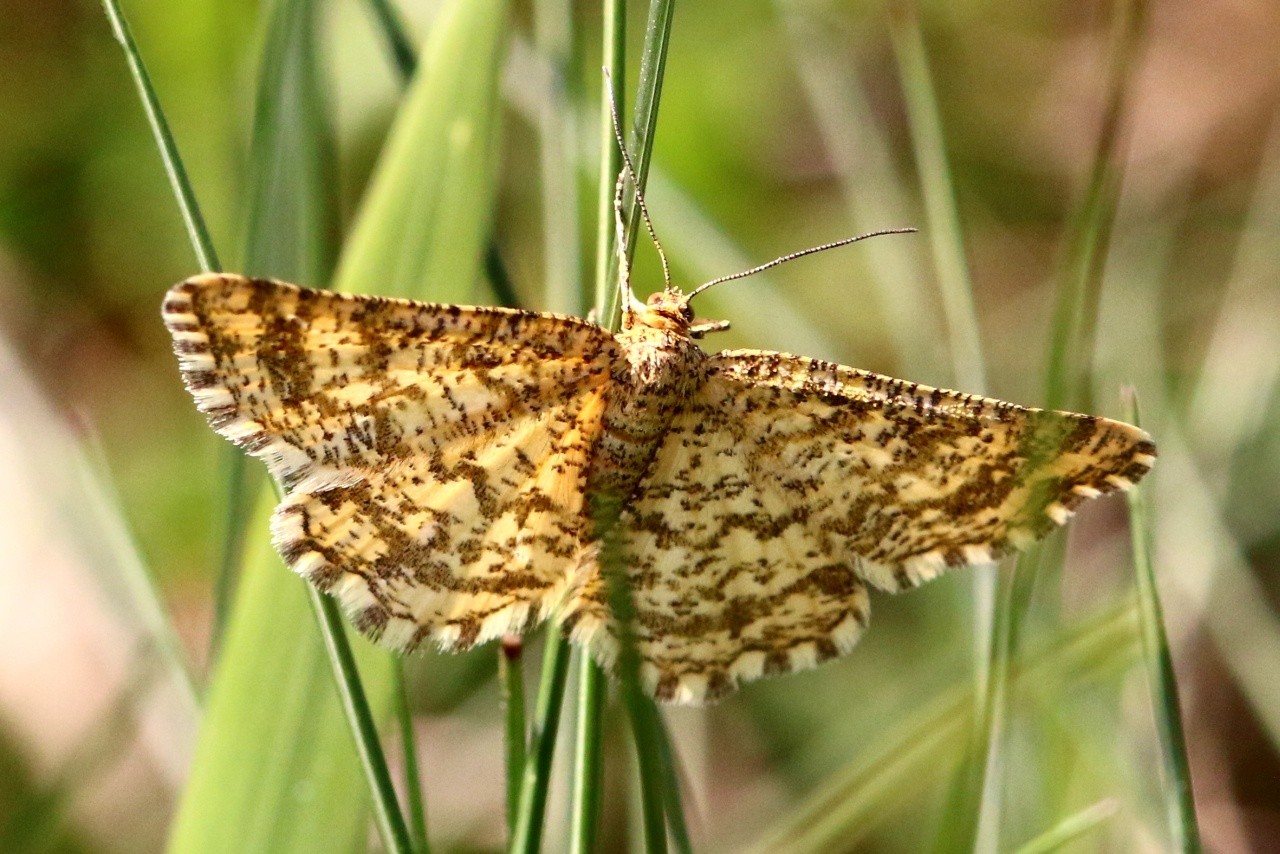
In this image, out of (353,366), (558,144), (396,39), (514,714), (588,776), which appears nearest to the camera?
(588,776)

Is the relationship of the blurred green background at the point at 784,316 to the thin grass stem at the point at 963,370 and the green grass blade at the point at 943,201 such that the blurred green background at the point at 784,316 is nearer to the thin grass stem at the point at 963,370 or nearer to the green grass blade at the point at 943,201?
the thin grass stem at the point at 963,370

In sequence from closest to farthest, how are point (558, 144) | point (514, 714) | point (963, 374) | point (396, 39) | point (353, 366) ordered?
point (514, 714) → point (353, 366) → point (396, 39) → point (963, 374) → point (558, 144)

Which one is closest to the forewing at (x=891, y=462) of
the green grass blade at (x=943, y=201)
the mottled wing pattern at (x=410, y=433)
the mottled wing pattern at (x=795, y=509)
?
the mottled wing pattern at (x=795, y=509)

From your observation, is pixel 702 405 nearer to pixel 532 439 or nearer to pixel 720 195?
pixel 532 439

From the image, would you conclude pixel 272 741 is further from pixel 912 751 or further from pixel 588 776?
pixel 912 751

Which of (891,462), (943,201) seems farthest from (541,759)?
(943,201)

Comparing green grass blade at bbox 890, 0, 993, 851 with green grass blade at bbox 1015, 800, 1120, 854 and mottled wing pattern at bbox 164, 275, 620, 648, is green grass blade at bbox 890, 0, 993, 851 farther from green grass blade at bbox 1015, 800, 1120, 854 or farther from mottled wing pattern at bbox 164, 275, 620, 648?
mottled wing pattern at bbox 164, 275, 620, 648

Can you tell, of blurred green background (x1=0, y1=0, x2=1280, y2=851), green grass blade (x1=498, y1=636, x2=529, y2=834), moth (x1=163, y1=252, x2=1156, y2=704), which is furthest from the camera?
blurred green background (x1=0, y1=0, x2=1280, y2=851)

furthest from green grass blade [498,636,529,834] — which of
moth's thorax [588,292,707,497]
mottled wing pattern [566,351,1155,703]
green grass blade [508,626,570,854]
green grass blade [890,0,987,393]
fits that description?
green grass blade [890,0,987,393]
